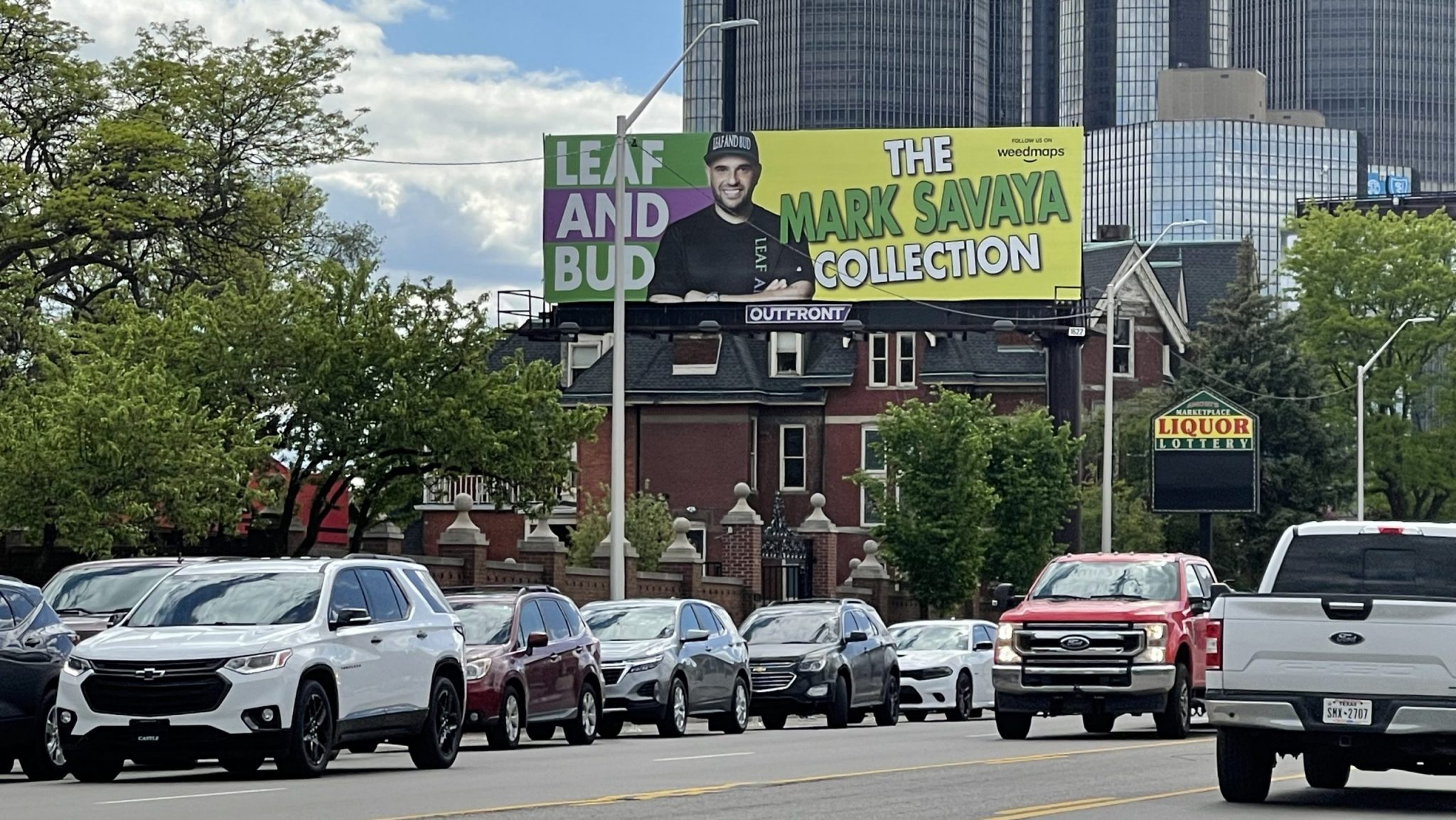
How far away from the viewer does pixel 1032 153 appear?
5800 centimetres

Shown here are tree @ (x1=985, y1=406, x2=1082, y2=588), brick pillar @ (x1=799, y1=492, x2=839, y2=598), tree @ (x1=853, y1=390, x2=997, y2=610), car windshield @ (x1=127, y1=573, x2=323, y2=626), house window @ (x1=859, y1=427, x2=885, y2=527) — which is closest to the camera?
car windshield @ (x1=127, y1=573, x2=323, y2=626)

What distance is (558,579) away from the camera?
4319cm

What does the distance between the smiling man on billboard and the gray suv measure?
29779 mm

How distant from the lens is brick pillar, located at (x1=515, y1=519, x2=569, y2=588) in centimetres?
4328

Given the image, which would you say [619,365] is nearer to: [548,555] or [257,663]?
[548,555]

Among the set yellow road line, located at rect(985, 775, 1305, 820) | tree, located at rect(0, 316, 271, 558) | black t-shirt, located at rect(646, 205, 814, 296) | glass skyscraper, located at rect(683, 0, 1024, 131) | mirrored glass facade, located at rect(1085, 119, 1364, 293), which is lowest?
yellow road line, located at rect(985, 775, 1305, 820)

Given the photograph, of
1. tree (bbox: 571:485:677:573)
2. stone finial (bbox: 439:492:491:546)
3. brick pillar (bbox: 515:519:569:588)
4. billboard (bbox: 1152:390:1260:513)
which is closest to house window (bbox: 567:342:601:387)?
tree (bbox: 571:485:677:573)

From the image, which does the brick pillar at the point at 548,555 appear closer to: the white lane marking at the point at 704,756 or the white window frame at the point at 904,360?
the white lane marking at the point at 704,756

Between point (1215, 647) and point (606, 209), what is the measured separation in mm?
43765

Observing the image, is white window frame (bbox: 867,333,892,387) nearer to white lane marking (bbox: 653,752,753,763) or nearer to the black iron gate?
the black iron gate

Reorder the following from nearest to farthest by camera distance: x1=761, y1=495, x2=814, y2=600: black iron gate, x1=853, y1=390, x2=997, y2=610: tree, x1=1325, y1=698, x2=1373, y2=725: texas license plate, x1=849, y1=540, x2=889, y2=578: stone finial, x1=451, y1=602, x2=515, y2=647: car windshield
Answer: x1=1325, y1=698, x2=1373, y2=725: texas license plate < x1=451, y1=602, x2=515, y2=647: car windshield < x1=853, y1=390, x2=997, y2=610: tree < x1=761, y1=495, x2=814, y2=600: black iron gate < x1=849, y1=540, x2=889, y2=578: stone finial

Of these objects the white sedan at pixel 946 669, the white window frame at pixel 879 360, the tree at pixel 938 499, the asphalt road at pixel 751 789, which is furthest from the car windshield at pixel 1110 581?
the white window frame at pixel 879 360

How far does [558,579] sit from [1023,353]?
Result: 1120 inches

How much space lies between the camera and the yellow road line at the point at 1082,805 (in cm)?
1480
